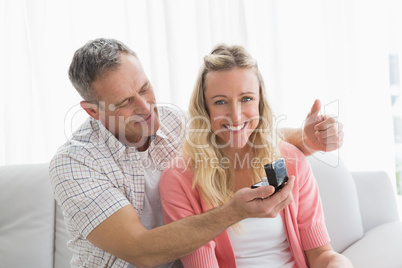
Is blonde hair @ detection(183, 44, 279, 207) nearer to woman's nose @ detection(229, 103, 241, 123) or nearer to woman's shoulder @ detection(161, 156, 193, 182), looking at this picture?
woman's shoulder @ detection(161, 156, 193, 182)

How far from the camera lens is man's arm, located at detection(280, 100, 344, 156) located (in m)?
1.47

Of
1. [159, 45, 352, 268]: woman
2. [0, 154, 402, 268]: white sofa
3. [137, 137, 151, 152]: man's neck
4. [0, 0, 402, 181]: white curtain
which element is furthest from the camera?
[0, 0, 402, 181]: white curtain

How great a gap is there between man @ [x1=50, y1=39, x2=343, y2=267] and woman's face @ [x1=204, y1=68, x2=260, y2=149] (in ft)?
0.72

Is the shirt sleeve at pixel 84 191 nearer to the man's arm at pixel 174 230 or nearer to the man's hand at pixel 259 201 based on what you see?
the man's arm at pixel 174 230

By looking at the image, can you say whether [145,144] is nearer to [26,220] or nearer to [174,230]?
[174,230]

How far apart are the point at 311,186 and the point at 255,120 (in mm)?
322

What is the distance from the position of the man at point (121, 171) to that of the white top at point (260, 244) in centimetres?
22

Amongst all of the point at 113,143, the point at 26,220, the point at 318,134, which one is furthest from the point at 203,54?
the point at 26,220

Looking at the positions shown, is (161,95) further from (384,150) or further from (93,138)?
(384,150)

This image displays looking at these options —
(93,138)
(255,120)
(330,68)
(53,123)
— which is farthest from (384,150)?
(53,123)

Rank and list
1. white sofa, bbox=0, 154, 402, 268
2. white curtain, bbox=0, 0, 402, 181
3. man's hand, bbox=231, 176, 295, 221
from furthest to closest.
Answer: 1. white curtain, bbox=0, 0, 402, 181
2. white sofa, bbox=0, 154, 402, 268
3. man's hand, bbox=231, 176, 295, 221

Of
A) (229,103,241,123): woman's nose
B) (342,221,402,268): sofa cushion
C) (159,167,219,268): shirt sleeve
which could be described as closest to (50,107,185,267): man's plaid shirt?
(159,167,219,268): shirt sleeve

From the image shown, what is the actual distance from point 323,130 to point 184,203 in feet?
1.77

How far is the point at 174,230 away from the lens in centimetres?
138
